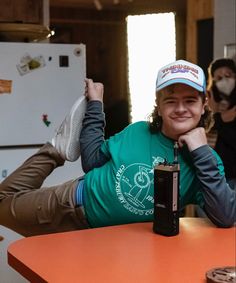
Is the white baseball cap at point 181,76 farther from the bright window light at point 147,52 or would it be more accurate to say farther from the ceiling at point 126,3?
the ceiling at point 126,3

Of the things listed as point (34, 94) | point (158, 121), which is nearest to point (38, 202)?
point (158, 121)

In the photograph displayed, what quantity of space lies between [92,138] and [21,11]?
182 centimetres

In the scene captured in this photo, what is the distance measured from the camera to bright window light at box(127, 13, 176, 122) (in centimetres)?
652

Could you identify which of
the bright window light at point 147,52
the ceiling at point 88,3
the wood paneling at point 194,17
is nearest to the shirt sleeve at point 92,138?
the wood paneling at point 194,17

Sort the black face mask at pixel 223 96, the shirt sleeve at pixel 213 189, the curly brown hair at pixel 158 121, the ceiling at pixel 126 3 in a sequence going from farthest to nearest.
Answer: the ceiling at pixel 126 3 < the black face mask at pixel 223 96 < the curly brown hair at pixel 158 121 < the shirt sleeve at pixel 213 189

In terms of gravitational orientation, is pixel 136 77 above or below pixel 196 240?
above

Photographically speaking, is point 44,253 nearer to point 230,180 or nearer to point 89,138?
point 89,138

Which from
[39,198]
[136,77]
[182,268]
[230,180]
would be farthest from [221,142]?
[136,77]

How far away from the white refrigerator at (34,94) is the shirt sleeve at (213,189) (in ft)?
5.70

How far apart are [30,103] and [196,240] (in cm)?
193

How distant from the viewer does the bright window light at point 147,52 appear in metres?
6.52

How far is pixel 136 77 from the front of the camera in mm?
6938

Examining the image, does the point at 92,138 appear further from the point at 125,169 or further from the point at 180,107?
the point at 180,107

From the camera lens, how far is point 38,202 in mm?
1632
